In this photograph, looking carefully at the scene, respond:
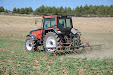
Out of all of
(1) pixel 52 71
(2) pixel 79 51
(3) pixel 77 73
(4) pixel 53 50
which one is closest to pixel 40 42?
(4) pixel 53 50

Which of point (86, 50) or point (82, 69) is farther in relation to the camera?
point (86, 50)

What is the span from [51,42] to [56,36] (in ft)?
2.20

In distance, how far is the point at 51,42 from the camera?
9.88 meters

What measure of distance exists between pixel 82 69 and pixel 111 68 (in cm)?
114

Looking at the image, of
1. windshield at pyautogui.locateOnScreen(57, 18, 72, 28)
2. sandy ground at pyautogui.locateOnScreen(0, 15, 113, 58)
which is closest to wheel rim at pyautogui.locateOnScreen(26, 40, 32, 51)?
sandy ground at pyautogui.locateOnScreen(0, 15, 113, 58)

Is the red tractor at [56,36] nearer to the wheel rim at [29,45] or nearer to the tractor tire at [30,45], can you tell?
the tractor tire at [30,45]

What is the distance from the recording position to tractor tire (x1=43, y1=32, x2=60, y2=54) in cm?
939

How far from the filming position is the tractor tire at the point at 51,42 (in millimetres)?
9392

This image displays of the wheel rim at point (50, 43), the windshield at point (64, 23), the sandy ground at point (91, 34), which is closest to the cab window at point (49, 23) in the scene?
the windshield at point (64, 23)

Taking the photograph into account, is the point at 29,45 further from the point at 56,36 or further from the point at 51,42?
the point at 56,36

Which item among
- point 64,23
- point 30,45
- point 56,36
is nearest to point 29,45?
point 30,45

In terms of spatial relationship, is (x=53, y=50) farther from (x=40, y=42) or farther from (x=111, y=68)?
(x=111, y=68)

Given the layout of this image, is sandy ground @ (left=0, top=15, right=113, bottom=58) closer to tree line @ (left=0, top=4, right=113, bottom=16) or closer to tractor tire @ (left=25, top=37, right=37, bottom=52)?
tractor tire @ (left=25, top=37, right=37, bottom=52)

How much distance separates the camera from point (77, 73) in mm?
6441
